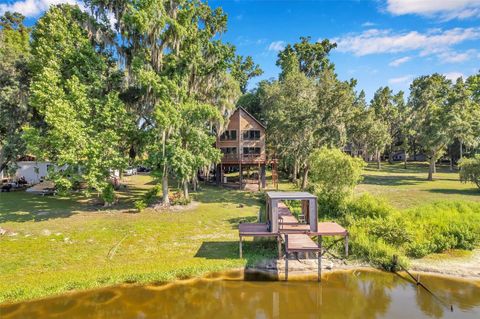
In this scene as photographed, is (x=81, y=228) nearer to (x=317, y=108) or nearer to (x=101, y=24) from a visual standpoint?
(x=101, y=24)

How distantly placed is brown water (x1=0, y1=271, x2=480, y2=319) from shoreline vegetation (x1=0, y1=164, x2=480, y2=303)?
0.94 m

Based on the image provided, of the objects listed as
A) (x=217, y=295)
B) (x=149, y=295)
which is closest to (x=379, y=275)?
(x=217, y=295)

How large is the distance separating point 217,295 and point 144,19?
67.7 ft

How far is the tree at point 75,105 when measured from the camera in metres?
21.4

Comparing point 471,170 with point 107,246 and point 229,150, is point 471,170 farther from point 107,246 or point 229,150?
point 107,246

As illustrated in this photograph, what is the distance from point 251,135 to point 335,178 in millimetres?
16113

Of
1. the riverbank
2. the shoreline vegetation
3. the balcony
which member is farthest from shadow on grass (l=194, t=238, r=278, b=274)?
the balcony

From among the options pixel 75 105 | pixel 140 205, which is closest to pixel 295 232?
pixel 140 205

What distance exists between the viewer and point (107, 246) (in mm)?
16719

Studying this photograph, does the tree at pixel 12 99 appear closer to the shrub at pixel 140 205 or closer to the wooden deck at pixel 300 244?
the shrub at pixel 140 205

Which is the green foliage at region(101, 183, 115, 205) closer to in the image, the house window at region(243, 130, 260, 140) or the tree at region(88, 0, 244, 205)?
Result: the tree at region(88, 0, 244, 205)

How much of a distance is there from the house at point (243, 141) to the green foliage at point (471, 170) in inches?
885

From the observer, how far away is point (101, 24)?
24.2 metres

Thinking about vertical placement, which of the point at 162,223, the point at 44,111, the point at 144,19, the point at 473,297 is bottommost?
the point at 473,297
